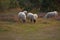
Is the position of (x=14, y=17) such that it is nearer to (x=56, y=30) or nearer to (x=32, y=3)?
(x=56, y=30)

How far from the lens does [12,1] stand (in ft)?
71.4

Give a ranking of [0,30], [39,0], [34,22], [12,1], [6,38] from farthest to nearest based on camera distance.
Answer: [39,0]
[12,1]
[34,22]
[0,30]
[6,38]

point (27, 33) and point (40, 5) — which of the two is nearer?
point (27, 33)

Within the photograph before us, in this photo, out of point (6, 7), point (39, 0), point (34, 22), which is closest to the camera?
point (34, 22)

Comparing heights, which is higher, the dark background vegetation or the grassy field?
the dark background vegetation

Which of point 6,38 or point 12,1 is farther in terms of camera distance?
point 12,1

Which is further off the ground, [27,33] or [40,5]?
[40,5]

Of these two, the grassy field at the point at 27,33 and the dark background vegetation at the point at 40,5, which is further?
the dark background vegetation at the point at 40,5

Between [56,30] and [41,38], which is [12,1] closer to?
[56,30]

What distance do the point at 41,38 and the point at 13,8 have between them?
11108 millimetres

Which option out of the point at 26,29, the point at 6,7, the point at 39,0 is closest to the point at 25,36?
the point at 26,29

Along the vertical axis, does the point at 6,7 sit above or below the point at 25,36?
above

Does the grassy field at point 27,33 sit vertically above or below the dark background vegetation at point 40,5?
below

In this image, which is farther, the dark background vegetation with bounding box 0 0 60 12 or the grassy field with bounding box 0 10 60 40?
the dark background vegetation with bounding box 0 0 60 12
